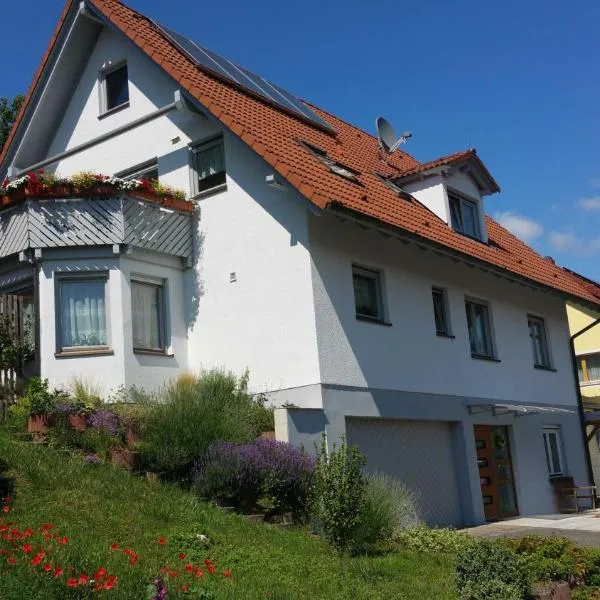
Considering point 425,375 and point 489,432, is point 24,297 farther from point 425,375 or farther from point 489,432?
point 489,432

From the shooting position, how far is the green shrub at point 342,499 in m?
10.1

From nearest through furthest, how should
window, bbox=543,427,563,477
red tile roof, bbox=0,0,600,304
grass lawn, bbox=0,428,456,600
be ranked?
grass lawn, bbox=0,428,456,600 → red tile roof, bbox=0,0,600,304 → window, bbox=543,427,563,477

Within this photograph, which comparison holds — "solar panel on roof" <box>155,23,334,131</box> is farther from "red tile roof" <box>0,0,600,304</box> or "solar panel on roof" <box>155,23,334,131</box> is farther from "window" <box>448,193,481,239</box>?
"window" <box>448,193,481,239</box>

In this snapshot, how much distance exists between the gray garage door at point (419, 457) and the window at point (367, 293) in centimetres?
197

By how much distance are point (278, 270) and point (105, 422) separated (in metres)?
4.12

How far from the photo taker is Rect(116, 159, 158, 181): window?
58.0 feet

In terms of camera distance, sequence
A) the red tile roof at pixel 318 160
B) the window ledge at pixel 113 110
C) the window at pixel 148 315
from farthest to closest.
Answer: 1. the window ledge at pixel 113 110
2. the window at pixel 148 315
3. the red tile roof at pixel 318 160

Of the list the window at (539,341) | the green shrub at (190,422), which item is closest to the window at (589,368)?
the window at (539,341)

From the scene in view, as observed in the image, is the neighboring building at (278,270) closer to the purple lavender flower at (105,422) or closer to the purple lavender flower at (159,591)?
the purple lavender flower at (105,422)

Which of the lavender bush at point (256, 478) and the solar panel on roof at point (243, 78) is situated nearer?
the lavender bush at point (256, 478)

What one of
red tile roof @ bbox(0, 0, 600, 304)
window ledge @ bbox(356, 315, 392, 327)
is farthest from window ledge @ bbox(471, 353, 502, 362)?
window ledge @ bbox(356, 315, 392, 327)

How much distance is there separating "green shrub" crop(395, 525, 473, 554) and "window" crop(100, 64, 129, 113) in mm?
11461

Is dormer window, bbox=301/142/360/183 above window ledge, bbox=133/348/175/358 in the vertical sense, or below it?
above

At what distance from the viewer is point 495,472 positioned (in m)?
18.6
